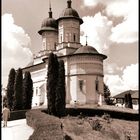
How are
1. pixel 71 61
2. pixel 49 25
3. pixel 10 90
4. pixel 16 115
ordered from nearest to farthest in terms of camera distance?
1. pixel 16 115
2. pixel 10 90
3. pixel 71 61
4. pixel 49 25

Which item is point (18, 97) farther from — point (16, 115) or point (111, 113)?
point (111, 113)

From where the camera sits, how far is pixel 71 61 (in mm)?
43906

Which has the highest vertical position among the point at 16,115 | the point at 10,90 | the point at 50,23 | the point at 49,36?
the point at 50,23

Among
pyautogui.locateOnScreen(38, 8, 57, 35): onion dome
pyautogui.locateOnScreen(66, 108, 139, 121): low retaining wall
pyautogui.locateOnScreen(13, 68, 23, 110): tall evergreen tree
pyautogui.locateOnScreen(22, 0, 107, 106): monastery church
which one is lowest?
pyautogui.locateOnScreen(66, 108, 139, 121): low retaining wall

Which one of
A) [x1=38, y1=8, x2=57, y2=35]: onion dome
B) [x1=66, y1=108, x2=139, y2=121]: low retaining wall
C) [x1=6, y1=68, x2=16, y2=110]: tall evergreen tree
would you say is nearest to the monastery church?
[x1=38, y1=8, x2=57, y2=35]: onion dome

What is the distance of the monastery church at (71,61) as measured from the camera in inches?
1672

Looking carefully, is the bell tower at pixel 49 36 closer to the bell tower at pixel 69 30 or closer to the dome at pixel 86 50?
the bell tower at pixel 69 30

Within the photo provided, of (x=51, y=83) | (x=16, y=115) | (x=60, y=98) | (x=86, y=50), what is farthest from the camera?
(x=86, y=50)

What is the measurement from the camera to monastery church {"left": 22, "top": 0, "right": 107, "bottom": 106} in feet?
139

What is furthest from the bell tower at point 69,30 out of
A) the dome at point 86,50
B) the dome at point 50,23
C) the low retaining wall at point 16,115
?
the low retaining wall at point 16,115

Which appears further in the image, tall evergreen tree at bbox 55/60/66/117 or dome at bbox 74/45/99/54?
dome at bbox 74/45/99/54

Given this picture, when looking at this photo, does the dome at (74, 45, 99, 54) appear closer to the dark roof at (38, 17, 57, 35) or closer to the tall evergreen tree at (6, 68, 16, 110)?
the dark roof at (38, 17, 57, 35)

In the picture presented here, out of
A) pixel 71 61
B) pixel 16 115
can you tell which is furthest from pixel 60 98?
pixel 71 61

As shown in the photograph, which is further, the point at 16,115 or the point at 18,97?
the point at 18,97
